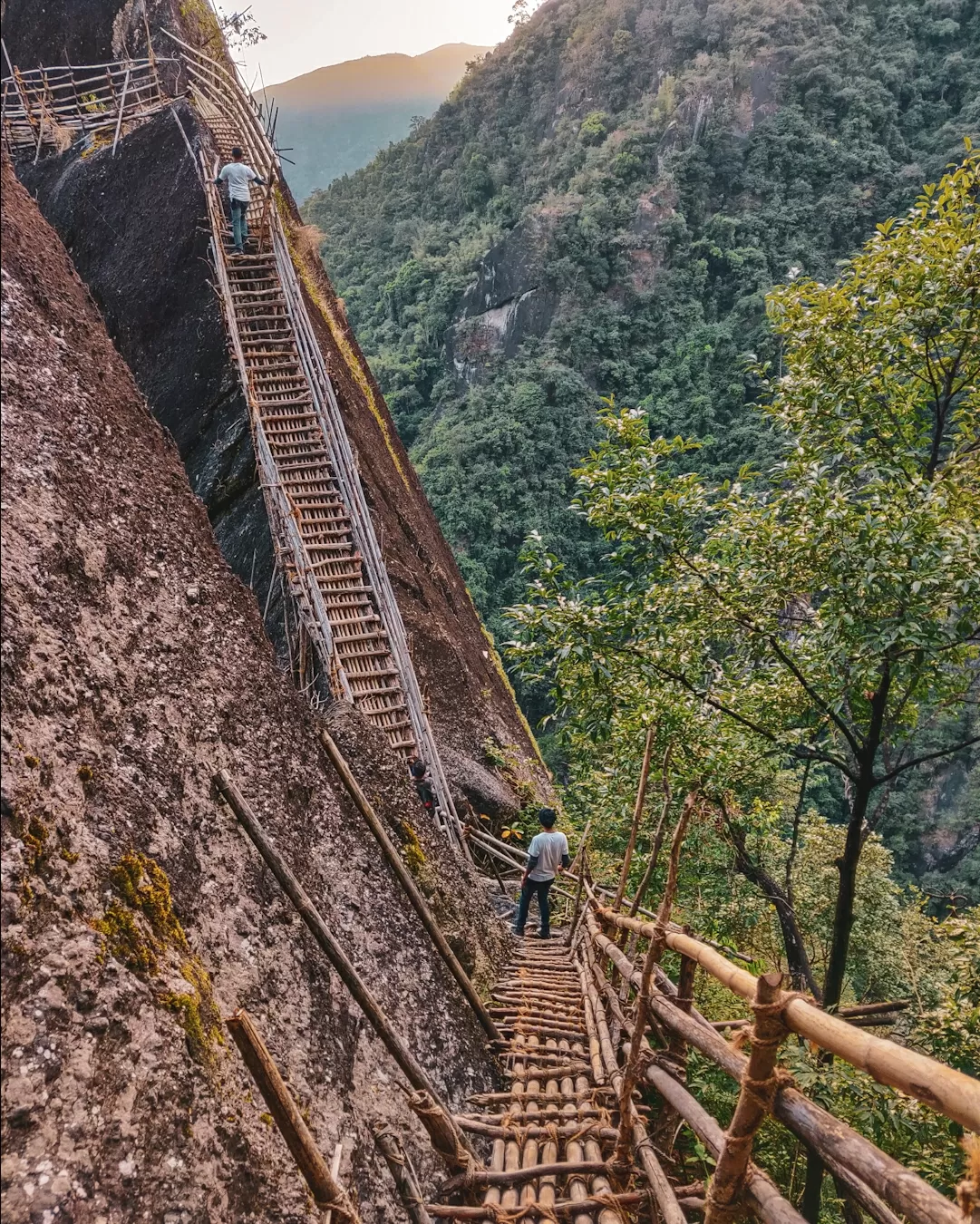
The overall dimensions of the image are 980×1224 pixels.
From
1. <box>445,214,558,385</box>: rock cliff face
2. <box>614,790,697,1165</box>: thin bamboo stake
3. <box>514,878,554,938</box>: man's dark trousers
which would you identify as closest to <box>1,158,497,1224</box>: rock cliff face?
<box>614,790,697,1165</box>: thin bamboo stake

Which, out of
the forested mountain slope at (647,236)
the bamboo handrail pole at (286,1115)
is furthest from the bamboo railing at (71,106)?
the forested mountain slope at (647,236)

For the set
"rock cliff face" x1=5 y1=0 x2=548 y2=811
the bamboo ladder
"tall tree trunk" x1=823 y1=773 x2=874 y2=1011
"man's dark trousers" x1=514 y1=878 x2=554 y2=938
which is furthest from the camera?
"rock cliff face" x1=5 y1=0 x2=548 y2=811

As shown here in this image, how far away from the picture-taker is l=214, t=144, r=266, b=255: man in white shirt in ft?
26.5

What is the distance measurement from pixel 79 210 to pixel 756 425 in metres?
25.1

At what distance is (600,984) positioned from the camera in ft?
12.9

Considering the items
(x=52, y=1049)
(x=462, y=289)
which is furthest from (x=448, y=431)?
(x=52, y=1049)

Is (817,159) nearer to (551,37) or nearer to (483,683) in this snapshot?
(551,37)

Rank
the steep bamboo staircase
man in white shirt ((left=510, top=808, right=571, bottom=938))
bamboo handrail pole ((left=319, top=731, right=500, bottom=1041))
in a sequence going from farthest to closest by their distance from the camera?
1. man in white shirt ((left=510, top=808, right=571, bottom=938))
2. bamboo handrail pole ((left=319, top=731, right=500, bottom=1041))
3. the steep bamboo staircase

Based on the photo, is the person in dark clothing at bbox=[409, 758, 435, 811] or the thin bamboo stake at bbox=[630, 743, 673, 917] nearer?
the thin bamboo stake at bbox=[630, 743, 673, 917]

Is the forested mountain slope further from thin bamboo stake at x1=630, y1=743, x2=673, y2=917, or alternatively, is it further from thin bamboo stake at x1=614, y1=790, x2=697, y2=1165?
thin bamboo stake at x1=614, y1=790, x2=697, y2=1165

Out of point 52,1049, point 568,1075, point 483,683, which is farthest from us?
point 483,683

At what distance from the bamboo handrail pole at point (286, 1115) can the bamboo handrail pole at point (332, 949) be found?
59 centimetres

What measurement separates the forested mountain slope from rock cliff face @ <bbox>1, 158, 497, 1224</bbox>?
24.3 metres

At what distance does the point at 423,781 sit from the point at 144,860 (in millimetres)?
4345
